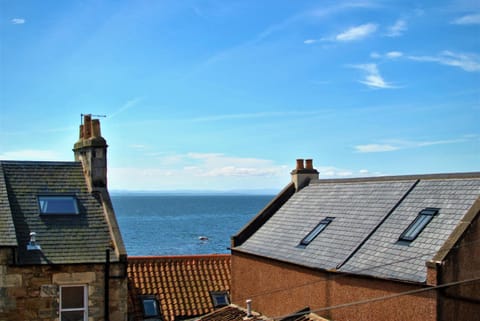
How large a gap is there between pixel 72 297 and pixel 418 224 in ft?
36.3

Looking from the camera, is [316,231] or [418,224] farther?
[316,231]

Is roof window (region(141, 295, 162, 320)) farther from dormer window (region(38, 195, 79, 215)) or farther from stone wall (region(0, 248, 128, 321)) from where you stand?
dormer window (region(38, 195, 79, 215))

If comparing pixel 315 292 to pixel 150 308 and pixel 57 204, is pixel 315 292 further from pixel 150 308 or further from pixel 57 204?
pixel 57 204

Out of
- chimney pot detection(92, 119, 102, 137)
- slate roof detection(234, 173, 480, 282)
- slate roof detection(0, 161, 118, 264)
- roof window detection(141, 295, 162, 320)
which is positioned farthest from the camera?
roof window detection(141, 295, 162, 320)

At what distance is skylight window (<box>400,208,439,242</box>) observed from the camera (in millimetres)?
18312

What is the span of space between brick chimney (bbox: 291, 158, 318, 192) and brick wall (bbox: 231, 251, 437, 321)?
474 cm

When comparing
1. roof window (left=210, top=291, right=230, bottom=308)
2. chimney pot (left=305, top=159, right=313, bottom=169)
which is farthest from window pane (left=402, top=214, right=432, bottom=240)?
roof window (left=210, top=291, right=230, bottom=308)

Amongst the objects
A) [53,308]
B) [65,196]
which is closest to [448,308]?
[53,308]

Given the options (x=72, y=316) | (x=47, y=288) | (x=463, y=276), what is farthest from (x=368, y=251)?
(x=47, y=288)

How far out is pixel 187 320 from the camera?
81.8ft

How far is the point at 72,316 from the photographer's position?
19.7 m

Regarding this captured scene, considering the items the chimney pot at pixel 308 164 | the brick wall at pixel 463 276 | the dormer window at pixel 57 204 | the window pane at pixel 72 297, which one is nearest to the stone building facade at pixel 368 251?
the brick wall at pixel 463 276

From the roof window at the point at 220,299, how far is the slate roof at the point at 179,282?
7.2 inches

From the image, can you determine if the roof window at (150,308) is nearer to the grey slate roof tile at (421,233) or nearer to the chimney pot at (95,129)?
the chimney pot at (95,129)
